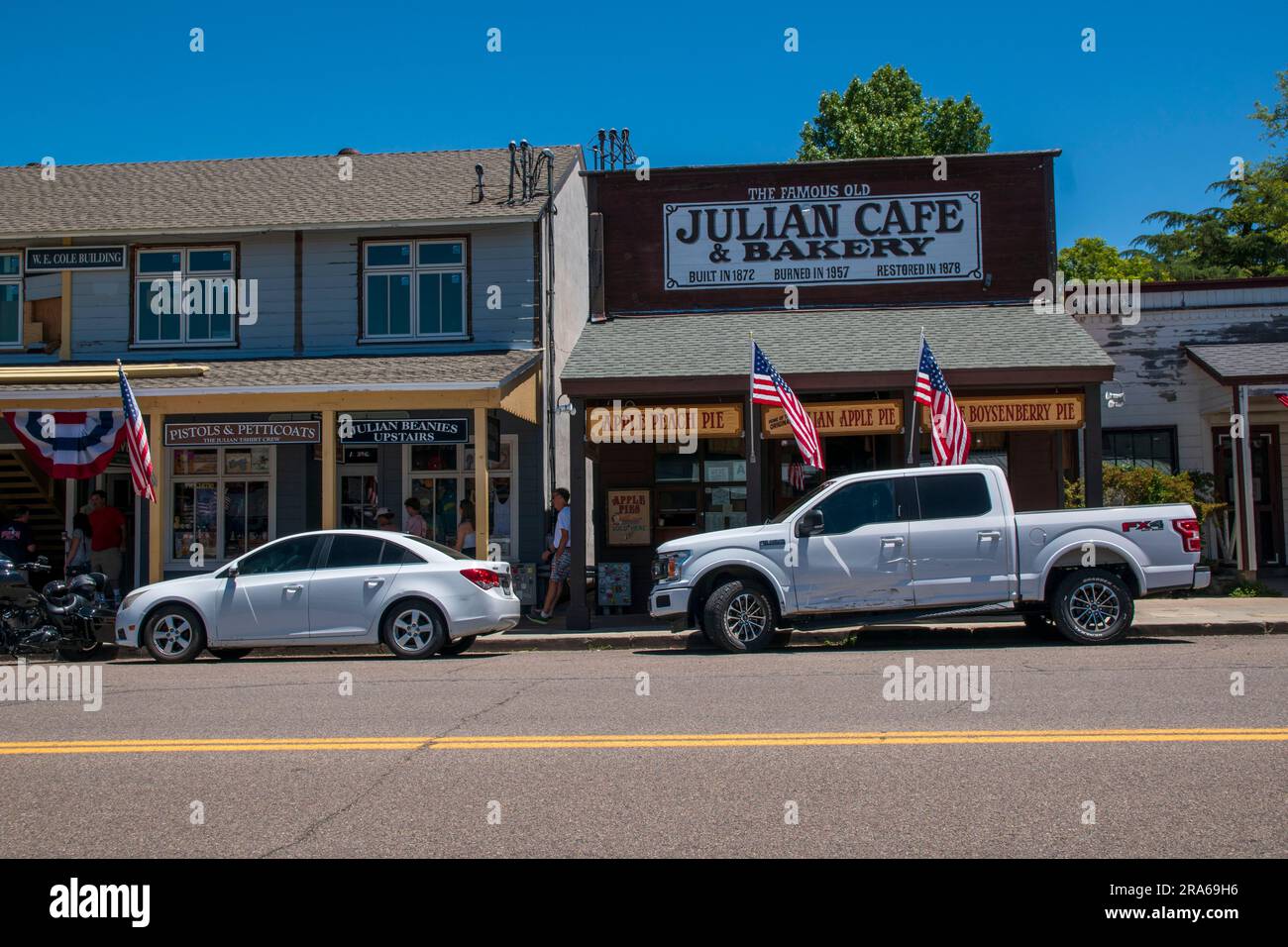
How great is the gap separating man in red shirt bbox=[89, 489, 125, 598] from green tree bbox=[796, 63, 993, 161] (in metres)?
26.1

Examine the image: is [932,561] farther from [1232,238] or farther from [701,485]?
[1232,238]

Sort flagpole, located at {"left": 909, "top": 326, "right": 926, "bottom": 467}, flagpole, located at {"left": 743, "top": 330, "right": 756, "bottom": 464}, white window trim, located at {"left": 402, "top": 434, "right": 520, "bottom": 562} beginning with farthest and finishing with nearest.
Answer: white window trim, located at {"left": 402, "top": 434, "right": 520, "bottom": 562} → flagpole, located at {"left": 909, "top": 326, "right": 926, "bottom": 467} → flagpole, located at {"left": 743, "top": 330, "right": 756, "bottom": 464}

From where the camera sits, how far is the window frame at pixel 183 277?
751 inches

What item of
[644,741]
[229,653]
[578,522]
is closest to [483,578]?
[578,522]

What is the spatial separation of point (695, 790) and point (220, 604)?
8.49 m

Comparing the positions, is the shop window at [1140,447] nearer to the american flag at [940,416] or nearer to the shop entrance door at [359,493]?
the american flag at [940,416]

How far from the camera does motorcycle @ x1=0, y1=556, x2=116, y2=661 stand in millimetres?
13594

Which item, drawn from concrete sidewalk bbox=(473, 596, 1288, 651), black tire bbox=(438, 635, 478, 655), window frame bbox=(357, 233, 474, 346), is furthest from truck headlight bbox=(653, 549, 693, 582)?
window frame bbox=(357, 233, 474, 346)

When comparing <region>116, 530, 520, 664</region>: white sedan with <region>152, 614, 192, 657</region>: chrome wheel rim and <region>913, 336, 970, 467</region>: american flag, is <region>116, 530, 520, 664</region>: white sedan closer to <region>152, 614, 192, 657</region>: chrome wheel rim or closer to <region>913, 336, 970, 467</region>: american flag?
<region>152, 614, 192, 657</region>: chrome wheel rim

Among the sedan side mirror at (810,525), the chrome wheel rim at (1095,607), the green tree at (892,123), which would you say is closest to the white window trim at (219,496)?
the sedan side mirror at (810,525)

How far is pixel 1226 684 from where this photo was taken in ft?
30.1

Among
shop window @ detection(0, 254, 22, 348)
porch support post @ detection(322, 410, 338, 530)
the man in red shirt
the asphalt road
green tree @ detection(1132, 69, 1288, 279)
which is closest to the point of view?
the asphalt road

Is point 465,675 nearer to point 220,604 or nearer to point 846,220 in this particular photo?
point 220,604

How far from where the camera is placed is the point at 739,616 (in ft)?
41.1
